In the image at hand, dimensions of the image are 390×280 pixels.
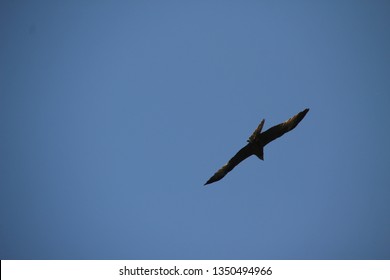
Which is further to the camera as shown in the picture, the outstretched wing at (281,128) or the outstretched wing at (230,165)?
the outstretched wing at (230,165)

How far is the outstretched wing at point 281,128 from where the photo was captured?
1977 cm

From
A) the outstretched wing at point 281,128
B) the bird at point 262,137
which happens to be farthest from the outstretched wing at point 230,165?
the outstretched wing at point 281,128

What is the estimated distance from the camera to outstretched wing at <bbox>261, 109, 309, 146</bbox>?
19766 mm

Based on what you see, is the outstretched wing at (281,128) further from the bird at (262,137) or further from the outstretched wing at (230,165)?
the outstretched wing at (230,165)

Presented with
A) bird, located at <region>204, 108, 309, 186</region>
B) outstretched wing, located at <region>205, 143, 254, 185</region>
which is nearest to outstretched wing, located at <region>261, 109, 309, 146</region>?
bird, located at <region>204, 108, 309, 186</region>

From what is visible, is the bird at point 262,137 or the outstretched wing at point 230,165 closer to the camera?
the bird at point 262,137

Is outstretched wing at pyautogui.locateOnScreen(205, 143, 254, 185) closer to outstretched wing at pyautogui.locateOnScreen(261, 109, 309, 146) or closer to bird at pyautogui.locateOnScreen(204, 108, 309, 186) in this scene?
bird at pyautogui.locateOnScreen(204, 108, 309, 186)

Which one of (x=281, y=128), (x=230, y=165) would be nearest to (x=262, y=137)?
(x=281, y=128)

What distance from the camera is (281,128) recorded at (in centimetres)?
2011

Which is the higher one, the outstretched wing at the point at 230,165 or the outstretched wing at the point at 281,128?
the outstretched wing at the point at 281,128
